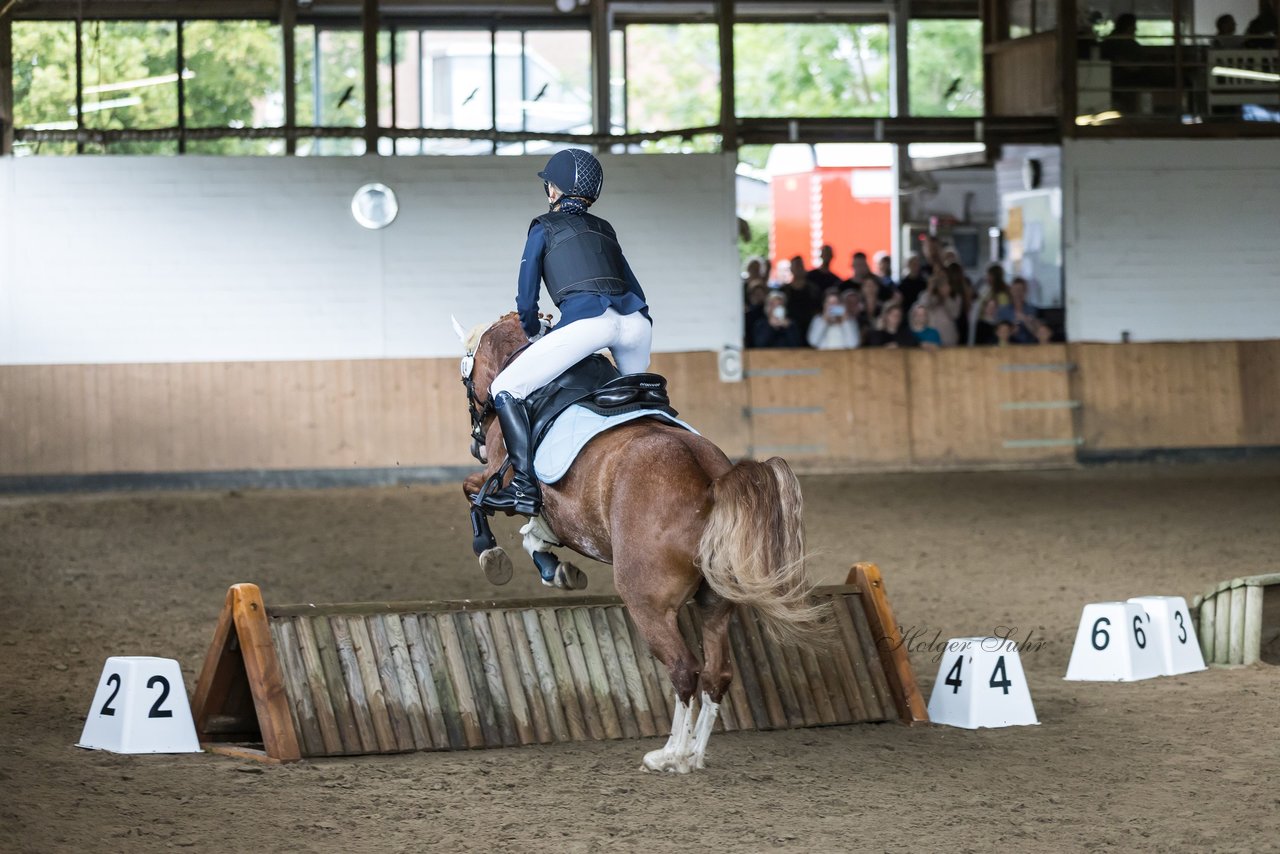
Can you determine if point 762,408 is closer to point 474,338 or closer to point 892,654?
point 892,654

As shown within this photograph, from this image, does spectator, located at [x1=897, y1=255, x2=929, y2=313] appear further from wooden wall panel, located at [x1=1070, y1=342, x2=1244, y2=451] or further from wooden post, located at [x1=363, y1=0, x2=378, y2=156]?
wooden post, located at [x1=363, y1=0, x2=378, y2=156]

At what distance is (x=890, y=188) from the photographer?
78.8ft

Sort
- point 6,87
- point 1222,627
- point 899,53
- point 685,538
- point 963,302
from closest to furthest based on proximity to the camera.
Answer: point 685,538 < point 1222,627 < point 6,87 < point 963,302 < point 899,53

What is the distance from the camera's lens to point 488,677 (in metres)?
6.16

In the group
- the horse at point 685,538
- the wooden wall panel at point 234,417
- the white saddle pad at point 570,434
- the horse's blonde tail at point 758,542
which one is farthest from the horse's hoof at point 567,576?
the wooden wall panel at point 234,417

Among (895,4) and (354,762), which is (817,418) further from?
(354,762)

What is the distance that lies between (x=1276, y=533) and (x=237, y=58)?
1117 cm

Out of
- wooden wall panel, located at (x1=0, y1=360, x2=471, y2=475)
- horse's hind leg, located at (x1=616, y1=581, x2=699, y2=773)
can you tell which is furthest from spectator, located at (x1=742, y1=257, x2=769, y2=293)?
horse's hind leg, located at (x1=616, y1=581, x2=699, y2=773)

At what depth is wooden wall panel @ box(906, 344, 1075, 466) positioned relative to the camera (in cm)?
1557

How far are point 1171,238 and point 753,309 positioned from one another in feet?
15.7

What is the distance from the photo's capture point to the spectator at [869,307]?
16.0 meters

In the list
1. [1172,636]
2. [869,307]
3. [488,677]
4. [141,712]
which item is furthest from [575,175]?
[869,307]

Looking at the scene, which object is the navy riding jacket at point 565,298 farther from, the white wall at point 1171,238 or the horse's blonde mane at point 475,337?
the white wall at point 1171,238

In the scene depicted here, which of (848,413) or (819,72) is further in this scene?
(819,72)
